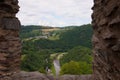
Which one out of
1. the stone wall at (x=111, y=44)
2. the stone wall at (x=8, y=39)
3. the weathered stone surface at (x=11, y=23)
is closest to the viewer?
the stone wall at (x=111, y=44)

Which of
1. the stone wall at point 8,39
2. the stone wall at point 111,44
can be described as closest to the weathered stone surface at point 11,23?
the stone wall at point 8,39

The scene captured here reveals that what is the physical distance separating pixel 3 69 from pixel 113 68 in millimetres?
7532

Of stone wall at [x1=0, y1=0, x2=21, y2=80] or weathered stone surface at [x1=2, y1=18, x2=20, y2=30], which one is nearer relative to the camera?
stone wall at [x1=0, y1=0, x2=21, y2=80]

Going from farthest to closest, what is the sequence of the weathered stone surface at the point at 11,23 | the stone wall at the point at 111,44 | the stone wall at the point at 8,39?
the weathered stone surface at the point at 11,23
the stone wall at the point at 8,39
the stone wall at the point at 111,44

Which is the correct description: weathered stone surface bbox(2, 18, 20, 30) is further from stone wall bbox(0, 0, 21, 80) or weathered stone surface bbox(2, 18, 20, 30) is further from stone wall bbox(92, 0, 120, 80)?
stone wall bbox(92, 0, 120, 80)

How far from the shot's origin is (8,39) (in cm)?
1563

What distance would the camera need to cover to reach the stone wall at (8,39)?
15336mm

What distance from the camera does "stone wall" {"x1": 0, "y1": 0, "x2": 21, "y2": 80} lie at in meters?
15.3

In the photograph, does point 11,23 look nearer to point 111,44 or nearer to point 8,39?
point 8,39

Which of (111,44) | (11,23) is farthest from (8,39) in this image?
(111,44)

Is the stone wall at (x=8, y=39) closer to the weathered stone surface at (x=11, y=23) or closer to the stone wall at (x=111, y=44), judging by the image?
the weathered stone surface at (x=11, y=23)

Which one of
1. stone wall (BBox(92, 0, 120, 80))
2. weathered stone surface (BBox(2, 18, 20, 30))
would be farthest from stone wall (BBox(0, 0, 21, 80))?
stone wall (BBox(92, 0, 120, 80))

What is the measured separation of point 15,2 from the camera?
16.1m

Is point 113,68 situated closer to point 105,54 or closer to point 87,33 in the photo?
point 105,54
